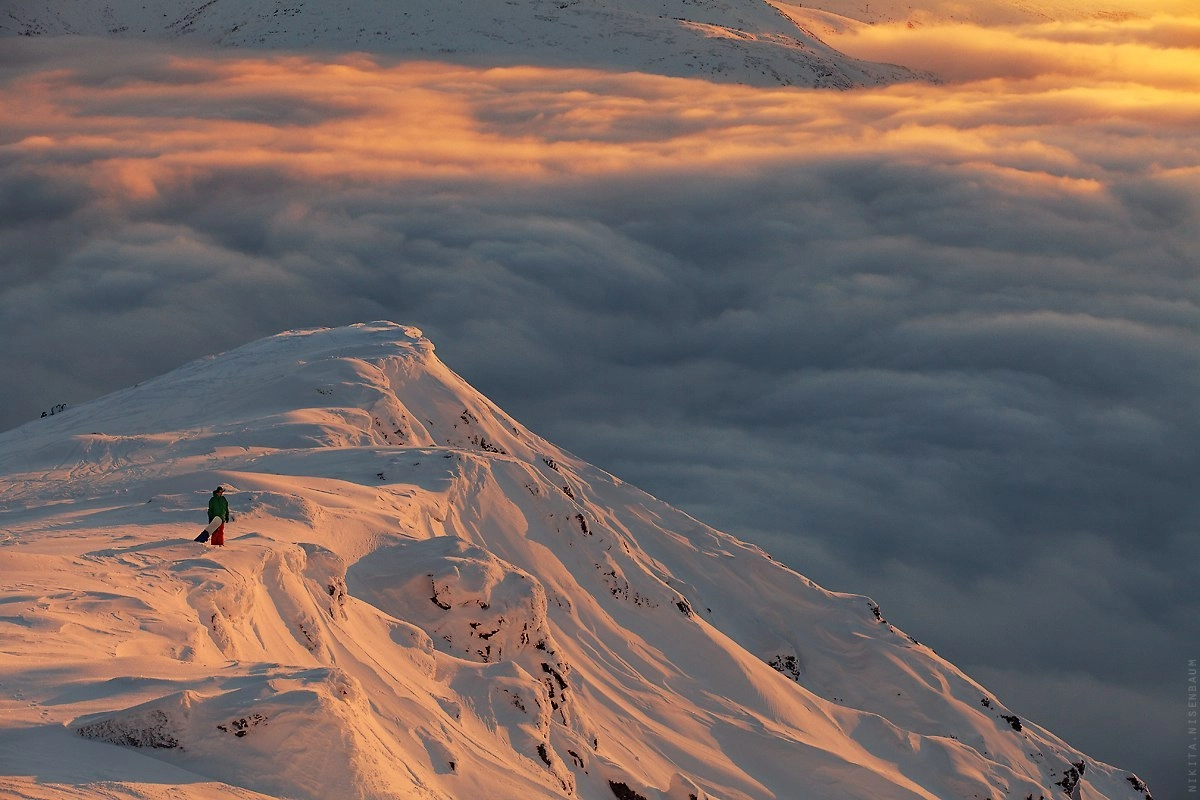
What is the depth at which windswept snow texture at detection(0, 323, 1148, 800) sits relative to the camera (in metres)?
23.2

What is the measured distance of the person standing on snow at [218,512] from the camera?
112 feet

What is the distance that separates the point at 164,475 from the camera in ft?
163

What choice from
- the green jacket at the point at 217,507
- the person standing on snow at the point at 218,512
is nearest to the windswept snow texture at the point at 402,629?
the person standing on snow at the point at 218,512

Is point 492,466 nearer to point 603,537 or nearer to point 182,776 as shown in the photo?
point 603,537

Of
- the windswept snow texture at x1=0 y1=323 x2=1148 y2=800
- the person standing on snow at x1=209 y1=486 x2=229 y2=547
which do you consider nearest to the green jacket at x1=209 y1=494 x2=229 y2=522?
the person standing on snow at x1=209 y1=486 x2=229 y2=547

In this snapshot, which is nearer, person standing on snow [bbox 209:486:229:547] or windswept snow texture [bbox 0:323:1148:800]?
windswept snow texture [bbox 0:323:1148:800]

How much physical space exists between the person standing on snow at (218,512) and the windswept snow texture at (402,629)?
2.05 ft

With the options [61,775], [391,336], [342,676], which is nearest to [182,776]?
[61,775]

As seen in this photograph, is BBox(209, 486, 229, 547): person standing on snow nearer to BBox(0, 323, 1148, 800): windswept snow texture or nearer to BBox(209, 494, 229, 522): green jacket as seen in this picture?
BBox(209, 494, 229, 522): green jacket

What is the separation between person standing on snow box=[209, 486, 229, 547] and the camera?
112 ft

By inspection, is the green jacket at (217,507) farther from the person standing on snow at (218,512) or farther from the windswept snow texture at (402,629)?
the windswept snow texture at (402,629)

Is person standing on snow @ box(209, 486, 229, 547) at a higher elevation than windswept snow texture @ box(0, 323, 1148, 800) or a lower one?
higher

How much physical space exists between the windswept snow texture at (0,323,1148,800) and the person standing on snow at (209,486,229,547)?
0.63m

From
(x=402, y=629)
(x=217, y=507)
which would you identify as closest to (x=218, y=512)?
(x=217, y=507)
